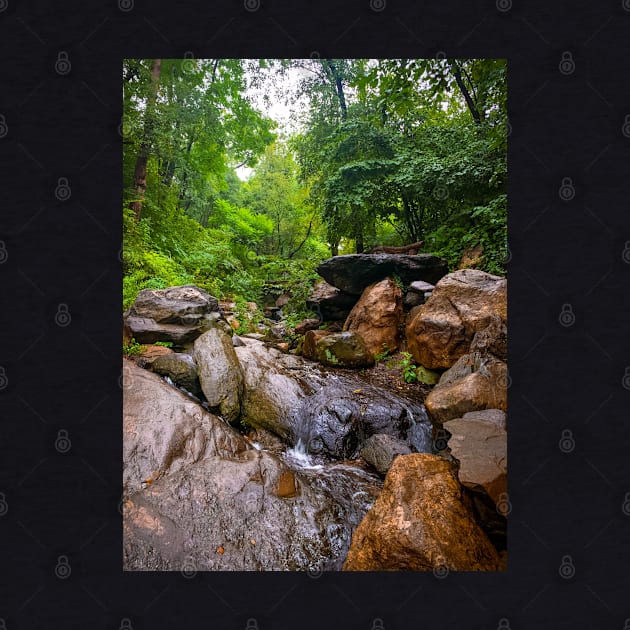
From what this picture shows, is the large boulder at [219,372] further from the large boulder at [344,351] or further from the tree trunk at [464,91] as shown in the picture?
the tree trunk at [464,91]

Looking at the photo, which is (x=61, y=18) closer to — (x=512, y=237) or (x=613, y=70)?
(x=512, y=237)

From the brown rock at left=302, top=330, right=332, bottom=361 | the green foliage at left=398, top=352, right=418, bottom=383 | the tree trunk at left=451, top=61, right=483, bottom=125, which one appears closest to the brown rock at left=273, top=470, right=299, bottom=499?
the green foliage at left=398, top=352, right=418, bottom=383

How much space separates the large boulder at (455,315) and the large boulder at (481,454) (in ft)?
6.33

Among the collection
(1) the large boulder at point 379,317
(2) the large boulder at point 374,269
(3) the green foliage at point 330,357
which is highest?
(2) the large boulder at point 374,269

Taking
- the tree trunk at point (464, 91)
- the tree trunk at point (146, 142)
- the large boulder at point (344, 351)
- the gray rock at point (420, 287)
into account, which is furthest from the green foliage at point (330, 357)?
the tree trunk at point (464, 91)

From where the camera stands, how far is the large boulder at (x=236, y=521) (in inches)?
69.0

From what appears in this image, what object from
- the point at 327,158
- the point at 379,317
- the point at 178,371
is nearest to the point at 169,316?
the point at 178,371

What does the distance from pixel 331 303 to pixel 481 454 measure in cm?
488

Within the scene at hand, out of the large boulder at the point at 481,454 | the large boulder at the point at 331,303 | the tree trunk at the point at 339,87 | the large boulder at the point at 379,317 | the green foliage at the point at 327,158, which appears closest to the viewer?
the large boulder at the point at 481,454

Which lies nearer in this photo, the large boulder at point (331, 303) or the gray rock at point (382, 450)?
the gray rock at point (382, 450)

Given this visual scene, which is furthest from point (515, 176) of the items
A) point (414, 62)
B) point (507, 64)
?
point (414, 62)

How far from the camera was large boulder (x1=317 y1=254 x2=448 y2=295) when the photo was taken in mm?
5531

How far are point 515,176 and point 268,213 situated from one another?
35.0ft

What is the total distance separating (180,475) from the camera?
2168mm
